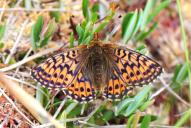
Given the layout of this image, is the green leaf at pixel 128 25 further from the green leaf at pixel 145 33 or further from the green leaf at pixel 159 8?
the green leaf at pixel 159 8

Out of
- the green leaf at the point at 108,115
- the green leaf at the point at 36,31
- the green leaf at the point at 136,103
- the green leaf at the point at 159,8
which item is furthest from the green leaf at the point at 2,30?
the green leaf at the point at 159,8

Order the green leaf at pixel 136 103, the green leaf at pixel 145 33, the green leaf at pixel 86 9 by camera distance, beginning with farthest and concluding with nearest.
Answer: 1. the green leaf at pixel 145 33
2. the green leaf at pixel 86 9
3. the green leaf at pixel 136 103

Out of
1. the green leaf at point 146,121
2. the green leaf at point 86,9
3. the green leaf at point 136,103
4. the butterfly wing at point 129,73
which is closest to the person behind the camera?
the green leaf at point 146,121

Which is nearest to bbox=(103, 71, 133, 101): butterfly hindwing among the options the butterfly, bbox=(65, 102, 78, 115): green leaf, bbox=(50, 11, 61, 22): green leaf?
the butterfly

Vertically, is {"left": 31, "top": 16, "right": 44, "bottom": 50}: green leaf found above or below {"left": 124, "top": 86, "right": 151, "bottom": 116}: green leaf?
above

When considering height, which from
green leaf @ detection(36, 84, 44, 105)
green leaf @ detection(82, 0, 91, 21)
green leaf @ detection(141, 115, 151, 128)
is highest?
green leaf @ detection(82, 0, 91, 21)

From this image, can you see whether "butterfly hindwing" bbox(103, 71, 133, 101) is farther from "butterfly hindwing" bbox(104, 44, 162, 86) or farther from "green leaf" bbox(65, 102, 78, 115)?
"green leaf" bbox(65, 102, 78, 115)

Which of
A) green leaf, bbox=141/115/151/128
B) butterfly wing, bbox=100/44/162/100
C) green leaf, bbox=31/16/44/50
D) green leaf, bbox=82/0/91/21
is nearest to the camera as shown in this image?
green leaf, bbox=141/115/151/128
